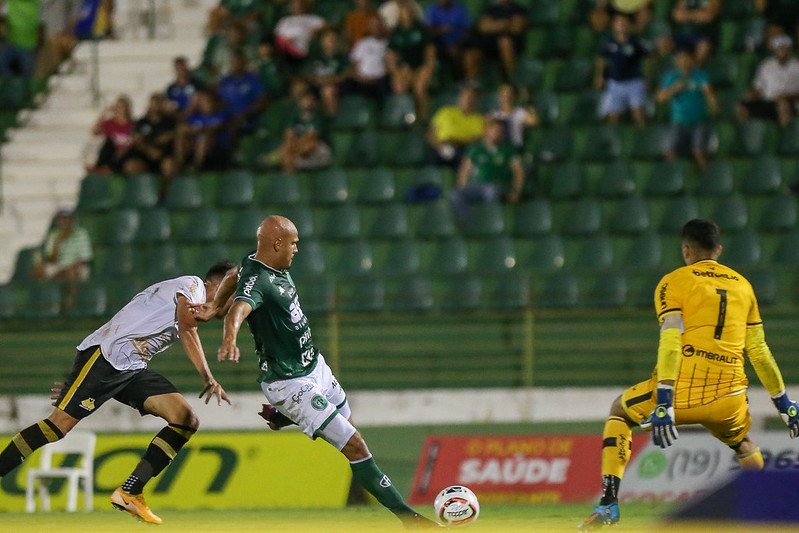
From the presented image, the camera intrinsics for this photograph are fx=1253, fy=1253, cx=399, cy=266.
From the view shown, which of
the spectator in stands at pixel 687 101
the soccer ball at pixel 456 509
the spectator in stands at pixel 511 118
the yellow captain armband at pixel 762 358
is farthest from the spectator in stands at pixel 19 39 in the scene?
the yellow captain armband at pixel 762 358

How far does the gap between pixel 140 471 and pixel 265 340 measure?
1702 millimetres

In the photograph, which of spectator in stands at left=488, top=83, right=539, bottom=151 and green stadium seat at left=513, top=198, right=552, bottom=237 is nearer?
green stadium seat at left=513, top=198, right=552, bottom=237

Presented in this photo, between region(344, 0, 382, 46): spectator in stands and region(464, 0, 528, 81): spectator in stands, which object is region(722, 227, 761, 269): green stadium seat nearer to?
region(464, 0, 528, 81): spectator in stands

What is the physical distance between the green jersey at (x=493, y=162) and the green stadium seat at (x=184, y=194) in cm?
388

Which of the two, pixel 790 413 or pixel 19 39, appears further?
pixel 19 39

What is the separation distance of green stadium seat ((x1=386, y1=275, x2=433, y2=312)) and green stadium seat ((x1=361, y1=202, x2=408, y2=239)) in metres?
0.83

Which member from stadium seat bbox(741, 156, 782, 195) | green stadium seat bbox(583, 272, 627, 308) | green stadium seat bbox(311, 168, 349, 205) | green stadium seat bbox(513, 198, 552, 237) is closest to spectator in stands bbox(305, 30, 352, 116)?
green stadium seat bbox(311, 168, 349, 205)

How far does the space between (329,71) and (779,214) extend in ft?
21.8

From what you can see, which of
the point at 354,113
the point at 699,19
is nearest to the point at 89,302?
the point at 354,113

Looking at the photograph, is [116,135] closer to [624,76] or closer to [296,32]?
[296,32]

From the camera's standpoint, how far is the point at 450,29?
707 inches

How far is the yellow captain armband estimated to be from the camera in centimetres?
836

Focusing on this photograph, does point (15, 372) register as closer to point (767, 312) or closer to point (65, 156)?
point (65, 156)

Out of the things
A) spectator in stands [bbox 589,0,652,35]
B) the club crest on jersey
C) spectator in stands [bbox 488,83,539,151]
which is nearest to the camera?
the club crest on jersey
